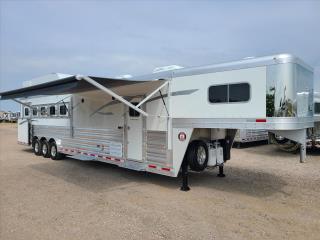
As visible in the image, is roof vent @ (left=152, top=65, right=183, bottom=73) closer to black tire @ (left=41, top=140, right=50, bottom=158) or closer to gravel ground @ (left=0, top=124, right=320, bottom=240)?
gravel ground @ (left=0, top=124, right=320, bottom=240)

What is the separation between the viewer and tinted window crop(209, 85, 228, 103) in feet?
18.8

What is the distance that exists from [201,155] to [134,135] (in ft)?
5.88

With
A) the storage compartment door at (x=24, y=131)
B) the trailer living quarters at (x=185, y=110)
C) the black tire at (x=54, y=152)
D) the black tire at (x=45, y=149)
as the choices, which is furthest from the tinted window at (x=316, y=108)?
the storage compartment door at (x=24, y=131)

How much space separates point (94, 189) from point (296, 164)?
6912mm

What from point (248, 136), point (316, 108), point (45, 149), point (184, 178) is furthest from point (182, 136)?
point (248, 136)

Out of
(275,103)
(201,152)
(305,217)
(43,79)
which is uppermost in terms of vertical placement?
(43,79)

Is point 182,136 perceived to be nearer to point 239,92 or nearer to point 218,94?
point 218,94

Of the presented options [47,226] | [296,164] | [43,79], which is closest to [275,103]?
[47,226]

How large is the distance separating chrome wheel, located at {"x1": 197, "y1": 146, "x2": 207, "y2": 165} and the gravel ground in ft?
2.14

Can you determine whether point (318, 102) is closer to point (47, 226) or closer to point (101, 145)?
point (101, 145)

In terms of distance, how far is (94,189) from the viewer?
6848 millimetres

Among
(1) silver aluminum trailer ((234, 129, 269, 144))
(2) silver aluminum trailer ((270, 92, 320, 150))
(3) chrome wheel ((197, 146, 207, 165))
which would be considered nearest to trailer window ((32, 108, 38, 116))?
(3) chrome wheel ((197, 146, 207, 165))

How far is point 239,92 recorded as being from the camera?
5535mm

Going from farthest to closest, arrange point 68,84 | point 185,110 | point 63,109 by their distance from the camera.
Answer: point 63,109, point 185,110, point 68,84
